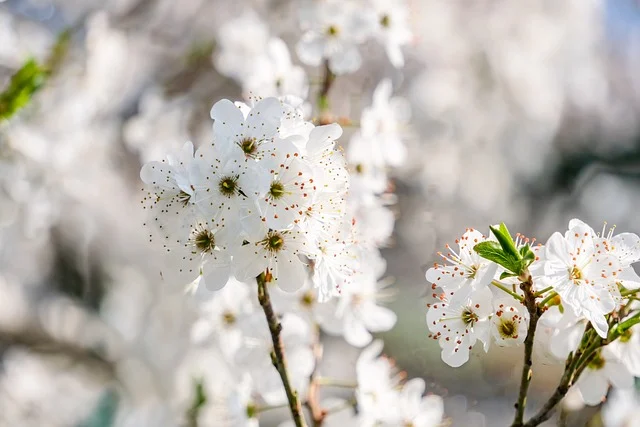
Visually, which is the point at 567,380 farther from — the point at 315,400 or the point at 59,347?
the point at 59,347

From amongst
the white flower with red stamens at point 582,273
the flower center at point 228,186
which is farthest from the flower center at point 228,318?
the white flower with red stamens at point 582,273

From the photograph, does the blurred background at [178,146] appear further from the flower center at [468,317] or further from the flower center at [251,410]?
the flower center at [468,317]

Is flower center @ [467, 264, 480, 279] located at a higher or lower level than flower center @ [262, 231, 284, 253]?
lower

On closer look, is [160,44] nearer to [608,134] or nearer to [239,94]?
[239,94]

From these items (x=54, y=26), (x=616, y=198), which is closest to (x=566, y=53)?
(x=616, y=198)

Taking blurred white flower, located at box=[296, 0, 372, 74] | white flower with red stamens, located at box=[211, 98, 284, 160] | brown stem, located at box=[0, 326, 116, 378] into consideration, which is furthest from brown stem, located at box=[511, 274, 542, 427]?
brown stem, located at box=[0, 326, 116, 378]

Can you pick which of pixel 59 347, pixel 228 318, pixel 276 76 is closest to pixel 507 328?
pixel 228 318

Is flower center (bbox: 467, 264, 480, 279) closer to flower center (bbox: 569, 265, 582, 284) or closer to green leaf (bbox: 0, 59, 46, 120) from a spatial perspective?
flower center (bbox: 569, 265, 582, 284)
